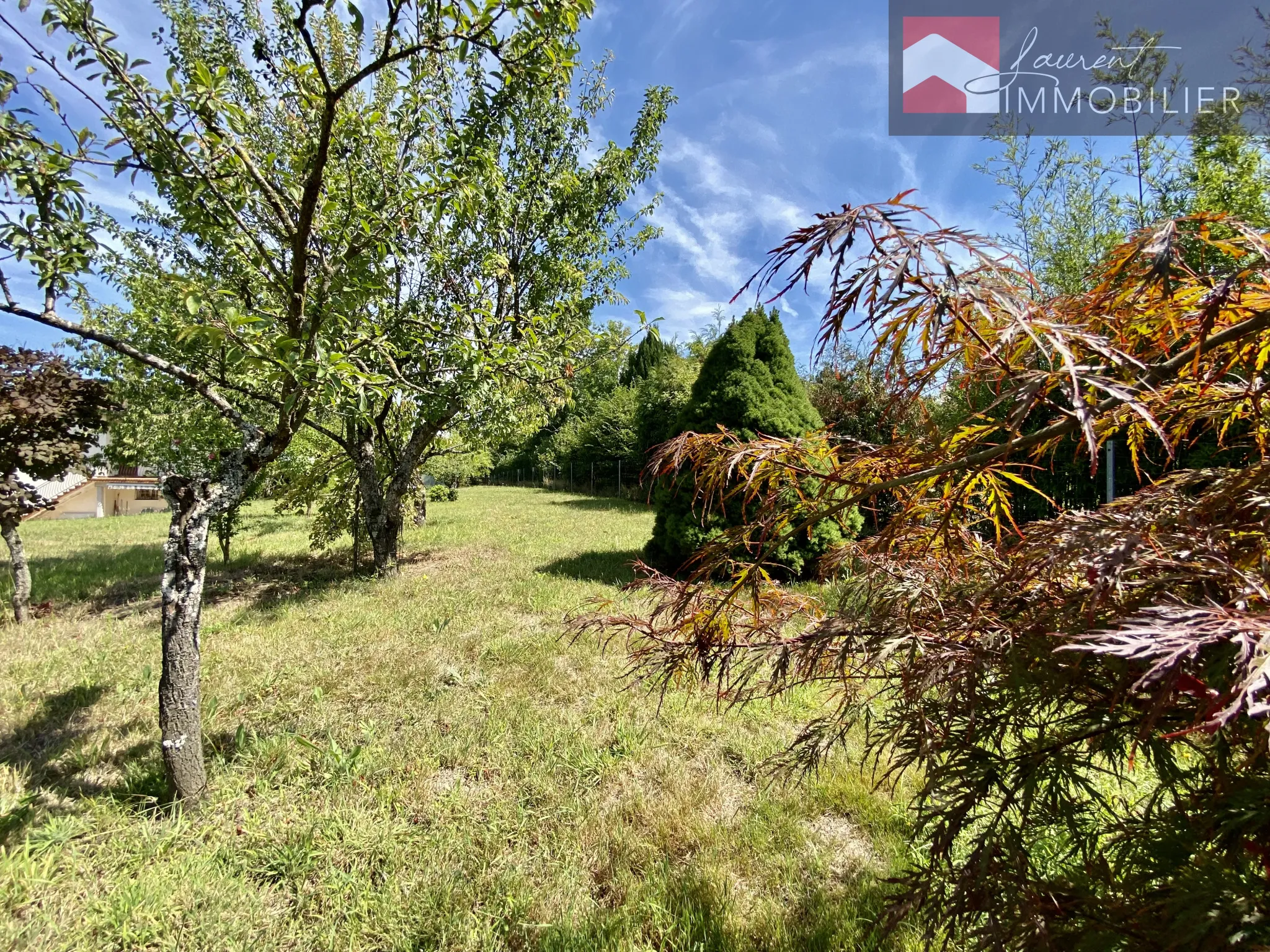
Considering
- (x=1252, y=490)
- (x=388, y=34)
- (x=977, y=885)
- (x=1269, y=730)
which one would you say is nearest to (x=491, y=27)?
(x=388, y=34)

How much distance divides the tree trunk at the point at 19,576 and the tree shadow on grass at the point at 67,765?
255 centimetres

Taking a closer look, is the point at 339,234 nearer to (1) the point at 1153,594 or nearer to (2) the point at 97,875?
(2) the point at 97,875

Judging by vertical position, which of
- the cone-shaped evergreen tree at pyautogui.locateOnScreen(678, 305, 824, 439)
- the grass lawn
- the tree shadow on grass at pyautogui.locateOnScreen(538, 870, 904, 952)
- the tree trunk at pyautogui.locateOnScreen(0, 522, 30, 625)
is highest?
the cone-shaped evergreen tree at pyautogui.locateOnScreen(678, 305, 824, 439)

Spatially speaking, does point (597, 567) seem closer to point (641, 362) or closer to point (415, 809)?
point (415, 809)

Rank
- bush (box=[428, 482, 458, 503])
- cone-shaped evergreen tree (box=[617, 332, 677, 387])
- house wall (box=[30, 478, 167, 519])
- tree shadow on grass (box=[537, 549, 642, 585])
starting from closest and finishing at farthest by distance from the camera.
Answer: tree shadow on grass (box=[537, 549, 642, 585]), bush (box=[428, 482, 458, 503]), house wall (box=[30, 478, 167, 519]), cone-shaped evergreen tree (box=[617, 332, 677, 387])

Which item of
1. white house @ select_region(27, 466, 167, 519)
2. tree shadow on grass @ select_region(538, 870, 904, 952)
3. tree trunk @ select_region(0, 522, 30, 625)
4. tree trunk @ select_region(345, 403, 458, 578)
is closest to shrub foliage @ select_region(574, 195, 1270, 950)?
tree shadow on grass @ select_region(538, 870, 904, 952)

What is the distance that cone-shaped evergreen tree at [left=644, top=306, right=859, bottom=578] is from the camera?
5957 mm

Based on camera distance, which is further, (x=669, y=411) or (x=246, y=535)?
(x=669, y=411)

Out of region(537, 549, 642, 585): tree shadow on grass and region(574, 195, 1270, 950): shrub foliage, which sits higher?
region(574, 195, 1270, 950): shrub foliage

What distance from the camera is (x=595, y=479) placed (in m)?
21.6

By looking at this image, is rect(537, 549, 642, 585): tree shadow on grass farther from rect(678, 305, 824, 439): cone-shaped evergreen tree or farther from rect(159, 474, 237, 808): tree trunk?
rect(159, 474, 237, 808): tree trunk

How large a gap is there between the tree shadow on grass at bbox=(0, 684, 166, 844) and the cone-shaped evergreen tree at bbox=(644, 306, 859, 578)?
4554 mm

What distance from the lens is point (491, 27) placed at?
6.63ft

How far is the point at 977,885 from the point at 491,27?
301 centimetres
